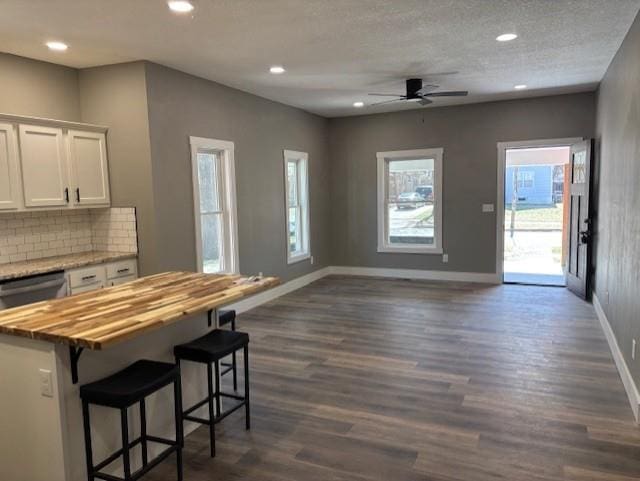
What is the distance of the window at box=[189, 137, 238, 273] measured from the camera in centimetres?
547

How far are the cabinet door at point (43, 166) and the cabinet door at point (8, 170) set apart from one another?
0.06m

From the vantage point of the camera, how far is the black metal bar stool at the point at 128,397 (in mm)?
2129

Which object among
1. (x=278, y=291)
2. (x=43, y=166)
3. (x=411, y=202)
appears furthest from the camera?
(x=411, y=202)

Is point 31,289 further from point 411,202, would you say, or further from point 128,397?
point 411,202

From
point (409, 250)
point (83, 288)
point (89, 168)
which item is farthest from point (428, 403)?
point (409, 250)

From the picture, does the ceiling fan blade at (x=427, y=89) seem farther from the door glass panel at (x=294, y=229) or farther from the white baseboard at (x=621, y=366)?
the white baseboard at (x=621, y=366)

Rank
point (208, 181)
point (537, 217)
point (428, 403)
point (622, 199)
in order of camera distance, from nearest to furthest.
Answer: point (428, 403) < point (622, 199) < point (208, 181) < point (537, 217)

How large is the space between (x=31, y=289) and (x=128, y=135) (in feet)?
5.64

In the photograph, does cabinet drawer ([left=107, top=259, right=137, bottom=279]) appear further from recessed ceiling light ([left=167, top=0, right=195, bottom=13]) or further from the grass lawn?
the grass lawn

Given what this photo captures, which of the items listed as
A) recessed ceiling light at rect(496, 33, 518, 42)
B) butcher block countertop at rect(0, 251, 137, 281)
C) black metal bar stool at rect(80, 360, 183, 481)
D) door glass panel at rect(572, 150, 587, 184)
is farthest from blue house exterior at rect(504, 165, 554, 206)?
black metal bar stool at rect(80, 360, 183, 481)

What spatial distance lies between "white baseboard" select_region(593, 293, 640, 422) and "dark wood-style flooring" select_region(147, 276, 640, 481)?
0.20ft

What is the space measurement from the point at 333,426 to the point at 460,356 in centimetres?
169

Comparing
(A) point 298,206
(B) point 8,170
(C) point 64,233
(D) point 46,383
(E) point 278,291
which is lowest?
(E) point 278,291

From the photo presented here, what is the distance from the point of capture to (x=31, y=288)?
3709 mm
